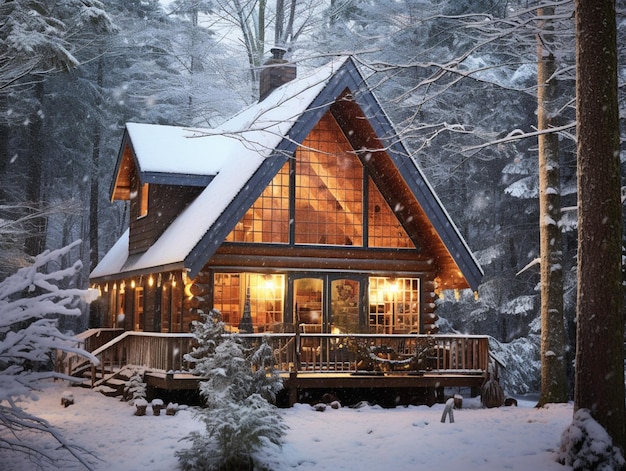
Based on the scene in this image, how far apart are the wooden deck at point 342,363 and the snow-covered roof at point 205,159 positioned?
202cm

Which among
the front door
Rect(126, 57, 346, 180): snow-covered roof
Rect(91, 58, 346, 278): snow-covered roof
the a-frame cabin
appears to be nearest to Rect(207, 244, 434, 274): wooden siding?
the a-frame cabin

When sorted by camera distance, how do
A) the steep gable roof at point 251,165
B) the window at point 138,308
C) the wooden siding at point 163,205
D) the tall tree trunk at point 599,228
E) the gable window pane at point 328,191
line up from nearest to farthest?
1. the tall tree trunk at point 599,228
2. the steep gable roof at point 251,165
3. the gable window pane at point 328,191
4. the wooden siding at point 163,205
5. the window at point 138,308

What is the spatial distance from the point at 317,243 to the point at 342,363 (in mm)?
3761

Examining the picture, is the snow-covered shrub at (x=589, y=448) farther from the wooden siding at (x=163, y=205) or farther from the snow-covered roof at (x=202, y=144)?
the wooden siding at (x=163, y=205)

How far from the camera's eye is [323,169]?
19453 mm

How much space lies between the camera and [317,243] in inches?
762

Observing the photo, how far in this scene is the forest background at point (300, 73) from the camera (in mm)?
25469

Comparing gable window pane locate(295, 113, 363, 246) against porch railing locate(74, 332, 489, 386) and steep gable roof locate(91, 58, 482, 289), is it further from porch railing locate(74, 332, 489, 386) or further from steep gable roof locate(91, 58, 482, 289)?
porch railing locate(74, 332, 489, 386)

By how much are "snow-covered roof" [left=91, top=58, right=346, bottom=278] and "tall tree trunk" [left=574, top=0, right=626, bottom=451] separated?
7.76 m

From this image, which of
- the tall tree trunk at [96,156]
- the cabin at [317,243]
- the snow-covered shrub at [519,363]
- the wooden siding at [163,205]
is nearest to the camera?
the cabin at [317,243]

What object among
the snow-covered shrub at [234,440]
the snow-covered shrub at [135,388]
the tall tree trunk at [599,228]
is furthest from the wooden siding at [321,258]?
the tall tree trunk at [599,228]

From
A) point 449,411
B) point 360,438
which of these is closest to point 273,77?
point 449,411

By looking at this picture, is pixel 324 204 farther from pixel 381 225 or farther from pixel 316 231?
pixel 381 225

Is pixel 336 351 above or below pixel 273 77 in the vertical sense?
below
